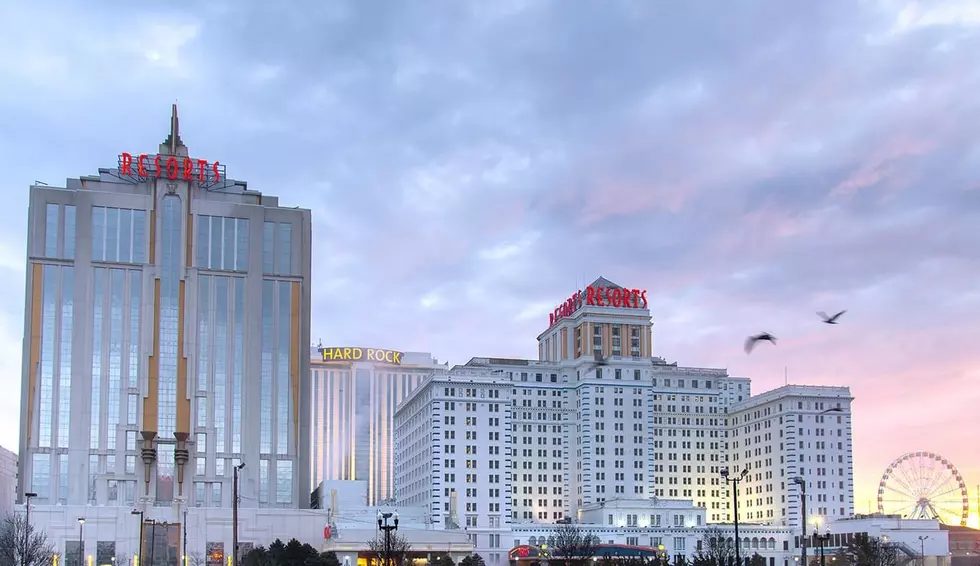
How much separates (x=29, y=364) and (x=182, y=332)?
70.9ft

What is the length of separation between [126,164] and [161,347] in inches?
1159

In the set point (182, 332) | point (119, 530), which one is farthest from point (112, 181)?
point (119, 530)

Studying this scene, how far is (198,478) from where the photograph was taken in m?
178

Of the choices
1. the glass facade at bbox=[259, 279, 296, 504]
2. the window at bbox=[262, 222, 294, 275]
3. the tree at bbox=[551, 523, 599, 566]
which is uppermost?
→ the window at bbox=[262, 222, 294, 275]

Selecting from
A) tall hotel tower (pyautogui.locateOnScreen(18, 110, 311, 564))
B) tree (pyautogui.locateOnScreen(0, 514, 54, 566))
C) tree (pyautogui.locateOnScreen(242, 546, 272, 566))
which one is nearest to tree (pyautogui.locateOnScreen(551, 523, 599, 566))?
tall hotel tower (pyautogui.locateOnScreen(18, 110, 311, 564))

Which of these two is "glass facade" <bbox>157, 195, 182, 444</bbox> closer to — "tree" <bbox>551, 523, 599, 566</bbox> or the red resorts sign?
the red resorts sign

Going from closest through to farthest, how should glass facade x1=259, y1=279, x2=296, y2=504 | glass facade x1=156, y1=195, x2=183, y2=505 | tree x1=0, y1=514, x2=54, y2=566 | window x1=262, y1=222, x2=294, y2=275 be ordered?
tree x1=0, y1=514, x2=54, y2=566
glass facade x1=156, y1=195, x2=183, y2=505
glass facade x1=259, y1=279, x2=296, y2=504
window x1=262, y1=222, x2=294, y2=275

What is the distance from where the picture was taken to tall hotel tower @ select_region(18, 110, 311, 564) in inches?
6865

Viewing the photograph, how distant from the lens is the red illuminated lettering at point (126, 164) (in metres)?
187

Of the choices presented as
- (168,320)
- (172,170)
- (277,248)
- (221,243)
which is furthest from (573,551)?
(172,170)

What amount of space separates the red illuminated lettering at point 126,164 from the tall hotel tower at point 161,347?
27 centimetres

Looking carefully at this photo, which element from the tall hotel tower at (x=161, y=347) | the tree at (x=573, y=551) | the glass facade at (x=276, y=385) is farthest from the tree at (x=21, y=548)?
the tree at (x=573, y=551)

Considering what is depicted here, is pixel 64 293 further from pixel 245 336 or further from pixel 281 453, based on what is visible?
pixel 281 453

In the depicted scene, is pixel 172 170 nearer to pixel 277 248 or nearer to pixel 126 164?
pixel 126 164
